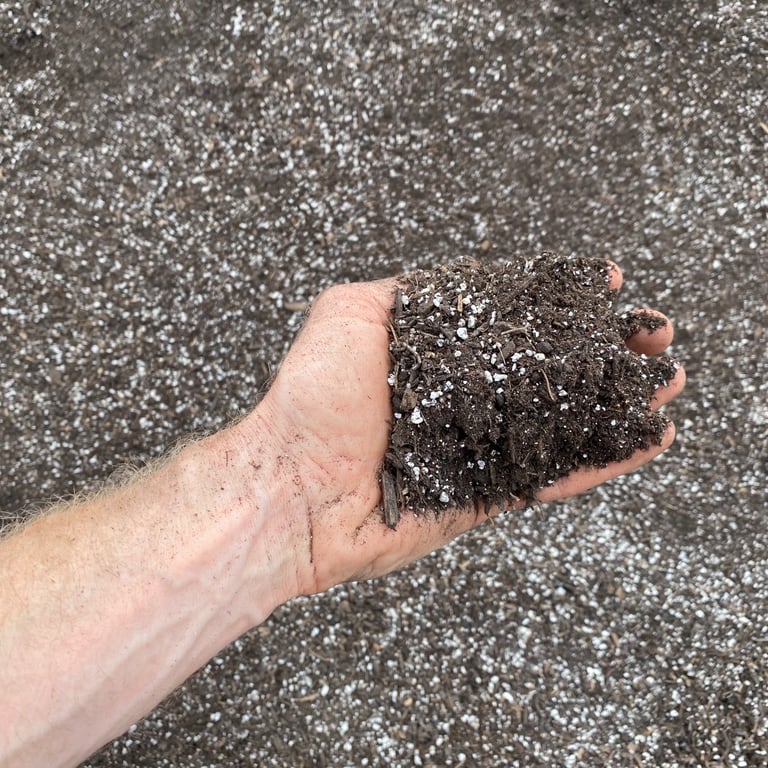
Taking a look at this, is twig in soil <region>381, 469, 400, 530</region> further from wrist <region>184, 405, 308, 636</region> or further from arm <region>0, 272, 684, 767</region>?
wrist <region>184, 405, 308, 636</region>

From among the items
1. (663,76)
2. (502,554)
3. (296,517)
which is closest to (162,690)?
(296,517)

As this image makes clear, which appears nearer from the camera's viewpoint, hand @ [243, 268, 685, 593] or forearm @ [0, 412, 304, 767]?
forearm @ [0, 412, 304, 767]

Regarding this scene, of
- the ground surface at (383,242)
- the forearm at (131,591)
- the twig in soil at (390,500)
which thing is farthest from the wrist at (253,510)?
the ground surface at (383,242)

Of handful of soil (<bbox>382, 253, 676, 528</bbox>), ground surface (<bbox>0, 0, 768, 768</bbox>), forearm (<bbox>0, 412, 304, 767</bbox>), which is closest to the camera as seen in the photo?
forearm (<bbox>0, 412, 304, 767</bbox>)

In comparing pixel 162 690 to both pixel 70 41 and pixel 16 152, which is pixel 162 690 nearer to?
pixel 16 152

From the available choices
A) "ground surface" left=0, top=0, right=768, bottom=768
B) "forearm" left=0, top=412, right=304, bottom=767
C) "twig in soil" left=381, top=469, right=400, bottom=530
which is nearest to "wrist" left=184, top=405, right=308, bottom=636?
"forearm" left=0, top=412, right=304, bottom=767

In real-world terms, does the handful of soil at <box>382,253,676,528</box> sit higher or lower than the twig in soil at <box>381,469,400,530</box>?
higher

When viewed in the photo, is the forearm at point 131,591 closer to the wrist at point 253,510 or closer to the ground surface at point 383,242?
the wrist at point 253,510
